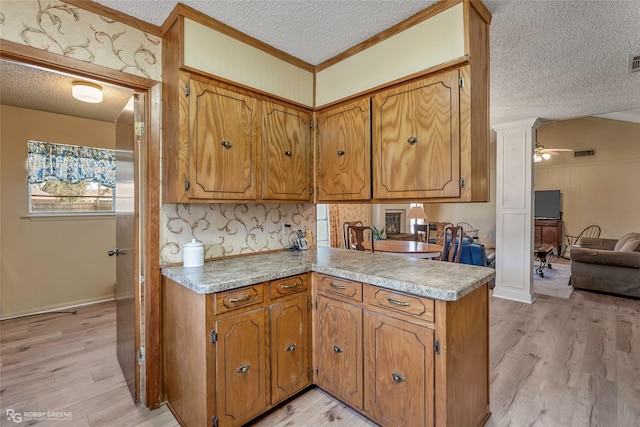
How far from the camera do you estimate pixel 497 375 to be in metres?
2.36

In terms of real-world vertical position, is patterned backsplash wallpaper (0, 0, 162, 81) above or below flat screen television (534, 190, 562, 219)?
above

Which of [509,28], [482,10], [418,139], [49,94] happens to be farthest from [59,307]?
[509,28]

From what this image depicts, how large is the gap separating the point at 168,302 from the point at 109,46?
5.20 ft

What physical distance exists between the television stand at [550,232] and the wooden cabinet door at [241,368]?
8.45m

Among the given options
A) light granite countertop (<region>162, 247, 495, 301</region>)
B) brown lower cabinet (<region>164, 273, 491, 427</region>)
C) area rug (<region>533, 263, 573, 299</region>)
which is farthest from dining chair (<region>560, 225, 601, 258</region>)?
brown lower cabinet (<region>164, 273, 491, 427</region>)

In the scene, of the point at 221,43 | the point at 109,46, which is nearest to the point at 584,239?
the point at 221,43

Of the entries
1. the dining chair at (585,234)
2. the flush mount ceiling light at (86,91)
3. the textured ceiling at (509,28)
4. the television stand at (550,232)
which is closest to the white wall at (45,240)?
the flush mount ceiling light at (86,91)

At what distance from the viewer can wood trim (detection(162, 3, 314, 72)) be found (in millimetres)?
1772

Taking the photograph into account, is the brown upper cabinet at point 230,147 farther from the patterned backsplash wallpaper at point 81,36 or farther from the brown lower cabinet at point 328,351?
the brown lower cabinet at point 328,351

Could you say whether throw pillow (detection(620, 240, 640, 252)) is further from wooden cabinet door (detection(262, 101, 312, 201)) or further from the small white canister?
the small white canister

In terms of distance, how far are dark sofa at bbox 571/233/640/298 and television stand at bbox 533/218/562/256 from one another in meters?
3.01

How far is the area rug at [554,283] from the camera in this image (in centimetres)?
462

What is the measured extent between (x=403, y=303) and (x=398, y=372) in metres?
0.38

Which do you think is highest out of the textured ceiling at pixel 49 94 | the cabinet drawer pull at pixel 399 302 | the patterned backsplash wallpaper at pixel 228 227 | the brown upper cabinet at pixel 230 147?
the textured ceiling at pixel 49 94
